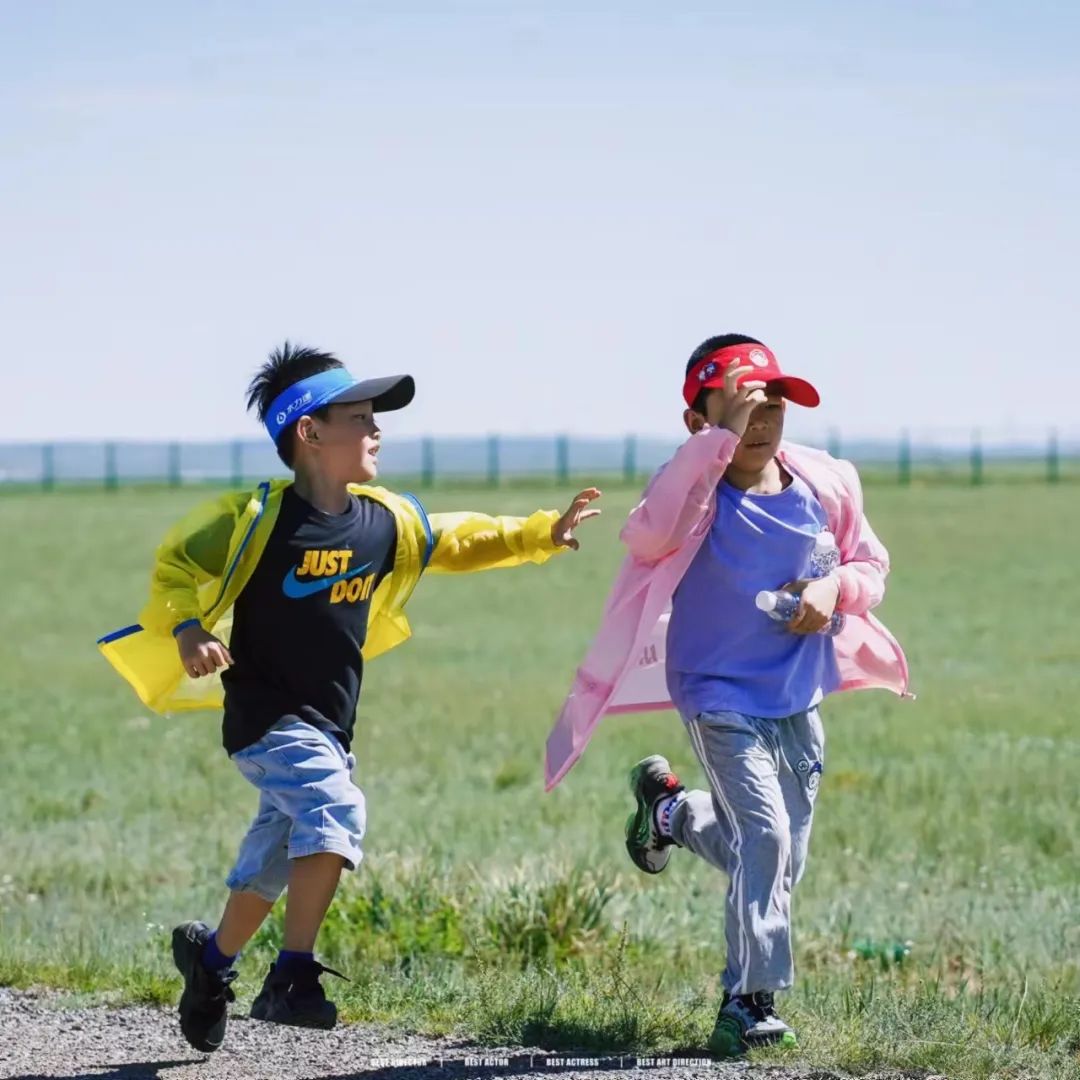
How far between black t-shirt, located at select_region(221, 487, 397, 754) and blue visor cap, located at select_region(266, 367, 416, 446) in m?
0.20

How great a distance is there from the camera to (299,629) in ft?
18.0

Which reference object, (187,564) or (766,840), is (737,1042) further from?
(187,564)

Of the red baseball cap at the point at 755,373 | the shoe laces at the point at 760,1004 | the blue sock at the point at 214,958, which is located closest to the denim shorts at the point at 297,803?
the blue sock at the point at 214,958

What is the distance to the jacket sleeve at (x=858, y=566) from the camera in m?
5.65

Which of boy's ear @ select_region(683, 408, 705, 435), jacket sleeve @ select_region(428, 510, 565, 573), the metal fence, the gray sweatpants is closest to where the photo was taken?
the gray sweatpants

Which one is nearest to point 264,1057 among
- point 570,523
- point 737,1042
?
point 737,1042

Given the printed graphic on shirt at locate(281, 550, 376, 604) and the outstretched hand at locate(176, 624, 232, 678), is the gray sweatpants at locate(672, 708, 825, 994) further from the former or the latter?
the outstretched hand at locate(176, 624, 232, 678)

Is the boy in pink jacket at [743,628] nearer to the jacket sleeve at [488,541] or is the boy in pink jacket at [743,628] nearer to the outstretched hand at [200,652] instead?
the jacket sleeve at [488,541]

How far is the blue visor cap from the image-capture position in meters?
5.63

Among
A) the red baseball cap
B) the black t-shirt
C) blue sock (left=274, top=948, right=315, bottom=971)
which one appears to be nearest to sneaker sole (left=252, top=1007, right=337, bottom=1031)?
blue sock (left=274, top=948, right=315, bottom=971)

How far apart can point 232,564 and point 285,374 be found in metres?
0.61

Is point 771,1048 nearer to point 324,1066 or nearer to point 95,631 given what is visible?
point 324,1066

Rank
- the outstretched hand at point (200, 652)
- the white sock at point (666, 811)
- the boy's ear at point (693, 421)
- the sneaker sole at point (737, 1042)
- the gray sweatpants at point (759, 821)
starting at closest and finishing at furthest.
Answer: the outstretched hand at point (200, 652) < the sneaker sole at point (737, 1042) < the gray sweatpants at point (759, 821) < the boy's ear at point (693, 421) < the white sock at point (666, 811)

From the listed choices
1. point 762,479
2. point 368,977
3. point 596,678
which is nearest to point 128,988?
point 368,977
